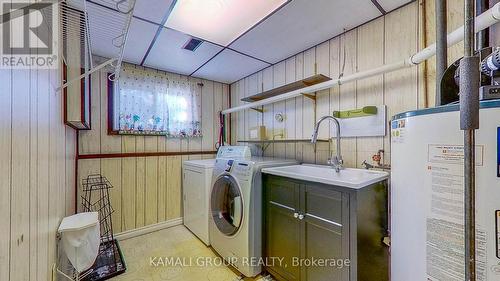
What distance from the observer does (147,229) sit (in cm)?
272

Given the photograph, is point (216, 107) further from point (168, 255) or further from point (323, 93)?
point (168, 255)

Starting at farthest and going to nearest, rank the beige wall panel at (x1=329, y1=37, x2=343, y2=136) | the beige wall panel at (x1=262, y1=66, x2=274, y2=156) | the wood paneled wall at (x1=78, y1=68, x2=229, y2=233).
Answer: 1. the beige wall panel at (x1=262, y1=66, x2=274, y2=156)
2. the wood paneled wall at (x1=78, y1=68, x2=229, y2=233)
3. the beige wall panel at (x1=329, y1=37, x2=343, y2=136)

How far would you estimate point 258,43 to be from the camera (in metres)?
2.12

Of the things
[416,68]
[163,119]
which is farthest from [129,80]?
[416,68]

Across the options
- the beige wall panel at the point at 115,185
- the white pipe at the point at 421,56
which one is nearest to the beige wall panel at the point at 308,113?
the white pipe at the point at 421,56

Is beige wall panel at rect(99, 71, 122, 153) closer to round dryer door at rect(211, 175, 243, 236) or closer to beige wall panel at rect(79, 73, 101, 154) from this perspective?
beige wall panel at rect(79, 73, 101, 154)

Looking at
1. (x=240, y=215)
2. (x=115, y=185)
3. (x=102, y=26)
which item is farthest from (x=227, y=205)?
(x=102, y=26)

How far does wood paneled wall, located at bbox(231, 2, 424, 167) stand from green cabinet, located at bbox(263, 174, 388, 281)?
0.61 m

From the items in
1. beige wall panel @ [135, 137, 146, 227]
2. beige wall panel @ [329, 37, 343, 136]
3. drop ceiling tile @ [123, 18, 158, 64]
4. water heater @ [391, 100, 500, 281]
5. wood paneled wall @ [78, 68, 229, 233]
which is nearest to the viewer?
water heater @ [391, 100, 500, 281]

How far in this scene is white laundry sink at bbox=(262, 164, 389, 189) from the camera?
126cm

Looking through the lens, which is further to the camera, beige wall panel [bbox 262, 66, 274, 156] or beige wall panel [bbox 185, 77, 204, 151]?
beige wall panel [bbox 185, 77, 204, 151]

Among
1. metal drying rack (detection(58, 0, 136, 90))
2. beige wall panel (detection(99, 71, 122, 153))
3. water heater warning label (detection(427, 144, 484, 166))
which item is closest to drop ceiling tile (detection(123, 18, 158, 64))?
metal drying rack (detection(58, 0, 136, 90))

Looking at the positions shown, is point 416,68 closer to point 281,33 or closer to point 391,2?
point 391,2

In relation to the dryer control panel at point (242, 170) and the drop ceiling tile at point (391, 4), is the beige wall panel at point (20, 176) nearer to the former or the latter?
the dryer control panel at point (242, 170)
